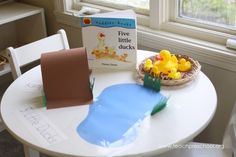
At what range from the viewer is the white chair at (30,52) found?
1576 millimetres

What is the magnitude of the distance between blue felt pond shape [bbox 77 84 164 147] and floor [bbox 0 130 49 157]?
861 mm

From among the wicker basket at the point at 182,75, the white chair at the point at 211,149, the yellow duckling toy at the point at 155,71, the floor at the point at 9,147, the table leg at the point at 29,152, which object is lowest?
the floor at the point at 9,147

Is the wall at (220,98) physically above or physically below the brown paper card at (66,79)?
below

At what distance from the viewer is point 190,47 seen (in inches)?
67.0

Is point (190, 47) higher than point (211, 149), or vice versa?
point (190, 47)

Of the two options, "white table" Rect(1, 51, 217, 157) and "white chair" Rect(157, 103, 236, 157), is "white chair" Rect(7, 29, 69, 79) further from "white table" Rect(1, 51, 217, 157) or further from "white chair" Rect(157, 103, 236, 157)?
"white chair" Rect(157, 103, 236, 157)

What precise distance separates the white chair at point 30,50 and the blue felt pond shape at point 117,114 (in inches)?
17.2

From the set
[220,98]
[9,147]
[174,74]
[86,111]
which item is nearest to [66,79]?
[86,111]

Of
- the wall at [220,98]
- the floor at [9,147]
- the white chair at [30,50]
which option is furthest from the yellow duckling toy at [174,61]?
the floor at [9,147]

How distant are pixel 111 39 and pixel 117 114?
37cm

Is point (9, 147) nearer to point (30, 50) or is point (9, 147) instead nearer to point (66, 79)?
point (30, 50)

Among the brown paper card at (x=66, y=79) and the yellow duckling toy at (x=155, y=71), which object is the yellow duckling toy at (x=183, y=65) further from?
the brown paper card at (x=66, y=79)

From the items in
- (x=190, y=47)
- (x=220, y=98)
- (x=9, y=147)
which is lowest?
(x=9, y=147)

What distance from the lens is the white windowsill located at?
5.27 feet
